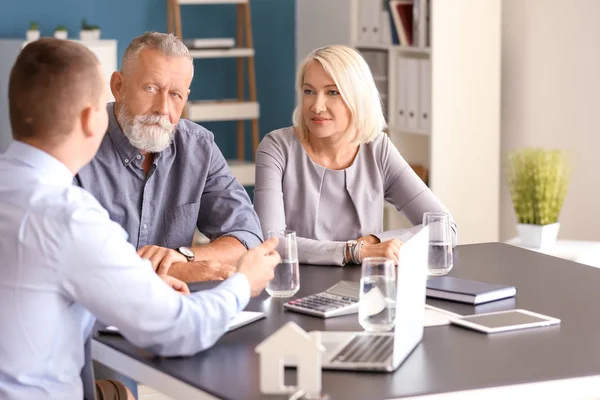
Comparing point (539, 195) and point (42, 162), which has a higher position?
point (42, 162)

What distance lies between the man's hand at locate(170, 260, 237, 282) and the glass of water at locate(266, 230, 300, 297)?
0.21 m

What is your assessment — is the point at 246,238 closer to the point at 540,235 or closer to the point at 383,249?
the point at 383,249

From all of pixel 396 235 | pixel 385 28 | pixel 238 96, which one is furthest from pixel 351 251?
pixel 238 96

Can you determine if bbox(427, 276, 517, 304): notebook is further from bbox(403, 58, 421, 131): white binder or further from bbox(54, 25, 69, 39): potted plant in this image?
bbox(54, 25, 69, 39): potted plant

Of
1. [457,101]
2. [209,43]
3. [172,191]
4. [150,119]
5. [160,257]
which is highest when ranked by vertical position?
[209,43]

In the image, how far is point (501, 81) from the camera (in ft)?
15.9

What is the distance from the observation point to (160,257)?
2432 millimetres

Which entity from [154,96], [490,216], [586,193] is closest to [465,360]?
[154,96]

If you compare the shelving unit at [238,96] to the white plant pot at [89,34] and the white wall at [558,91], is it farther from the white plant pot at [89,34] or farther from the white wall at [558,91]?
the white wall at [558,91]

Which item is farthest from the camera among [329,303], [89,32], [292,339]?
[89,32]

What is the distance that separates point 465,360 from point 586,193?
9.14 feet

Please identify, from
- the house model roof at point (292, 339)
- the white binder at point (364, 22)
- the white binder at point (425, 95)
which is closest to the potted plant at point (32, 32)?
the white binder at point (364, 22)

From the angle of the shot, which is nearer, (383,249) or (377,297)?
(377,297)

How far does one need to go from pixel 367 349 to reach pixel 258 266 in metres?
0.29
